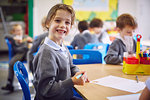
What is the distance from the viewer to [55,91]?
956mm

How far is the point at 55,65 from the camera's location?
0.99 meters

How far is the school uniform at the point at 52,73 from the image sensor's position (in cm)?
95

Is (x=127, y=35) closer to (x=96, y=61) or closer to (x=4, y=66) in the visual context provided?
(x=96, y=61)

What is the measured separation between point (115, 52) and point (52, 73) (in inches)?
31.9

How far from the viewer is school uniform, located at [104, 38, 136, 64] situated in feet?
4.92

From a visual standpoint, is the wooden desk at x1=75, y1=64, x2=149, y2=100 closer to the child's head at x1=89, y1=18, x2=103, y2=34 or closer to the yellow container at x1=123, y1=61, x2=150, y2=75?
the yellow container at x1=123, y1=61, x2=150, y2=75

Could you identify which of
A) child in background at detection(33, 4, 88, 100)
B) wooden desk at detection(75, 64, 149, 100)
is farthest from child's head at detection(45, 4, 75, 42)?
wooden desk at detection(75, 64, 149, 100)

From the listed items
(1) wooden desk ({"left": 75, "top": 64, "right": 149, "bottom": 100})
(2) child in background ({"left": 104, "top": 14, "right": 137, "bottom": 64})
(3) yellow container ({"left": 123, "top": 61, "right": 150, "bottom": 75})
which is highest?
(2) child in background ({"left": 104, "top": 14, "right": 137, "bottom": 64})

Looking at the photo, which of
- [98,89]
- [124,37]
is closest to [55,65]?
[98,89]

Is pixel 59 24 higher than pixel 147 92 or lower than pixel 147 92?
higher

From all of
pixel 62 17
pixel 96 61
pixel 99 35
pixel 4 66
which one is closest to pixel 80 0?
pixel 99 35

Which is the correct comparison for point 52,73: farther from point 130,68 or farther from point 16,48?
point 16,48

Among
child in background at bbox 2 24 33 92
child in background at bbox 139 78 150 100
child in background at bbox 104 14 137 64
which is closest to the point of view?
child in background at bbox 139 78 150 100

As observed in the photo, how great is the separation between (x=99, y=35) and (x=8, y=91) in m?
1.82
